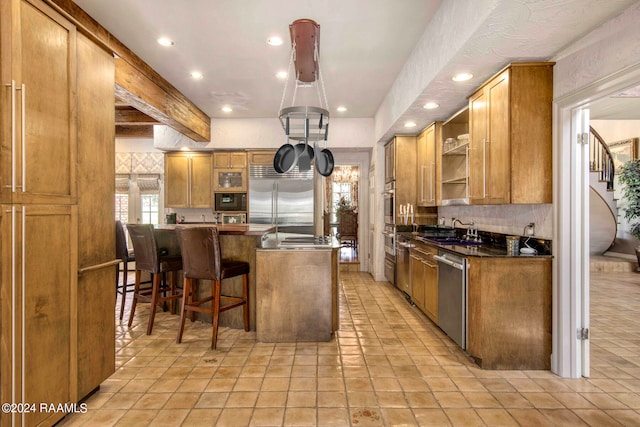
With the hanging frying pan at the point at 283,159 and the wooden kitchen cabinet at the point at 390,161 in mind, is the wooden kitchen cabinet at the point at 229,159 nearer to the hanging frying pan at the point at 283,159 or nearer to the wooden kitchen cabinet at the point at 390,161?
the wooden kitchen cabinet at the point at 390,161

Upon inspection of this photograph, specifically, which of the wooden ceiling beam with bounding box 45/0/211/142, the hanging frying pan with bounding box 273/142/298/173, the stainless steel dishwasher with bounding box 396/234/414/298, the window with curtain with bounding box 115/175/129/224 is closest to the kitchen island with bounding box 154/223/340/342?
the hanging frying pan with bounding box 273/142/298/173

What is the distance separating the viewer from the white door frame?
101 inches

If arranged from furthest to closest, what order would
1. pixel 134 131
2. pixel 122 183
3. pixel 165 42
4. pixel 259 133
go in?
pixel 122 183 < pixel 134 131 < pixel 259 133 < pixel 165 42

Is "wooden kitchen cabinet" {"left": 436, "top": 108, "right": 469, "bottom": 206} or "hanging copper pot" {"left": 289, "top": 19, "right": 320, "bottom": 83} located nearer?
"hanging copper pot" {"left": 289, "top": 19, "right": 320, "bottom": 83}

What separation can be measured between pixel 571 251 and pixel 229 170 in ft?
16.9

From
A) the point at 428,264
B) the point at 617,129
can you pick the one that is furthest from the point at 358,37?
the point at 617,129

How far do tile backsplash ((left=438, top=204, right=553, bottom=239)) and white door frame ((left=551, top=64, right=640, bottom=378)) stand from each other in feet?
0.50

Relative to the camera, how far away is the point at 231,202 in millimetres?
6289

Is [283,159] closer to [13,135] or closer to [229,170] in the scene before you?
[13,135]

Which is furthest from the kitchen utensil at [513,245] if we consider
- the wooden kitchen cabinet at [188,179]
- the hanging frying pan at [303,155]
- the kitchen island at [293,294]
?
the wooden kitchen cabinet at [188,179]

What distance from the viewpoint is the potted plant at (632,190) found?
643cm

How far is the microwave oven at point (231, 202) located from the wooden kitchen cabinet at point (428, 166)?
3.00 metres

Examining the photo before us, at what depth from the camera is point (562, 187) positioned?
2.61 meters

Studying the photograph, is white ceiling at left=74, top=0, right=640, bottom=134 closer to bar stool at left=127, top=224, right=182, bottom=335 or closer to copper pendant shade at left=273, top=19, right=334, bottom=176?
copper pendant shade at left=273, top=19, right=334, bottom=176
